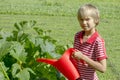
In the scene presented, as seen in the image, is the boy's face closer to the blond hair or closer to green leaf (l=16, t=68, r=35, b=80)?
the blond hair

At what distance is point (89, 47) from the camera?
3.22m

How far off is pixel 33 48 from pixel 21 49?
0.29m

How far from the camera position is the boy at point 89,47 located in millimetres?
3096

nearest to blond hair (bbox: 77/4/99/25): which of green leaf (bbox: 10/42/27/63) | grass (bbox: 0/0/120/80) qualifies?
green leaf (bbox: 10/42/27/63)

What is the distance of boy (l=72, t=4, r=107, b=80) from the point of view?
3096 mm

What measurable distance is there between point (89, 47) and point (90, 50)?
2 centimetres

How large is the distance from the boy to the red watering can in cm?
5

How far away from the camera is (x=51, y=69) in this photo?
11.0ft

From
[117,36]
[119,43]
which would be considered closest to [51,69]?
[119,43]

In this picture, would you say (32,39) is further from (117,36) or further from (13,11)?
(13,11)

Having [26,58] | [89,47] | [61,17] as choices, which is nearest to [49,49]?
[26,58]

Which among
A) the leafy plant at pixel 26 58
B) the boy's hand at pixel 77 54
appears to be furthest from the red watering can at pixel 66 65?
the leafy plant at pixel 26 58

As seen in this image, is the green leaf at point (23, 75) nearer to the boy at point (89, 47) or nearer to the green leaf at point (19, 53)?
the green leaf at point (19, 53)

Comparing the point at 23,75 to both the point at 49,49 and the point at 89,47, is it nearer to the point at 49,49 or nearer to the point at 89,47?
the point at 49,49
